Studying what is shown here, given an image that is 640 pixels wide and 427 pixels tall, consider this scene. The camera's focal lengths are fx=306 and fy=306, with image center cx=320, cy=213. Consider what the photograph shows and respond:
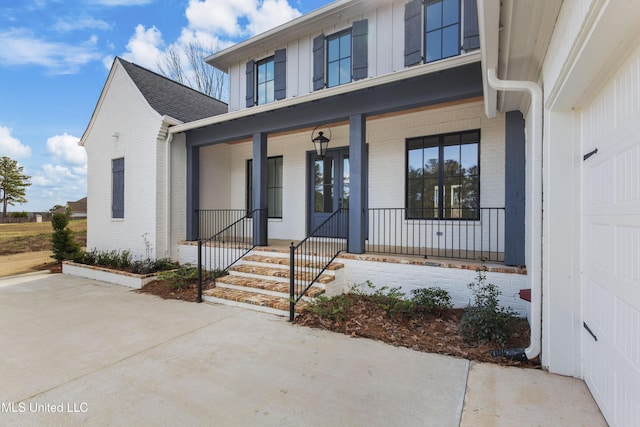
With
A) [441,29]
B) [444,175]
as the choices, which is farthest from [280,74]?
[444,175]

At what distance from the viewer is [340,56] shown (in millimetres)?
6824

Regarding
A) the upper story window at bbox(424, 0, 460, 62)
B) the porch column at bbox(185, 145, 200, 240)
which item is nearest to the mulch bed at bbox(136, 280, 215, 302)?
the porch column at bbox(185, 145, 200, 240)

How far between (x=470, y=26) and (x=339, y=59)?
2696 mm

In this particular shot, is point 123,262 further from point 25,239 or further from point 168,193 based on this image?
Result: point 25,239

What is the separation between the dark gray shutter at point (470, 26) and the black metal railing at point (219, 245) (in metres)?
4.87

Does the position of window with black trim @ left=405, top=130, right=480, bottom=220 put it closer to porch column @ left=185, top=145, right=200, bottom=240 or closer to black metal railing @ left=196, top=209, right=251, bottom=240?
black metal railing @ left=196, top=209, right=251, bottom=240

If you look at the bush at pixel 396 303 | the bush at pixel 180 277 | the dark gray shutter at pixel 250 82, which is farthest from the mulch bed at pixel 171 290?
the dark gray shutter at pixel 250 82

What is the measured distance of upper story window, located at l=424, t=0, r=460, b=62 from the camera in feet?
18.1

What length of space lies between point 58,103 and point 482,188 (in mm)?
18472

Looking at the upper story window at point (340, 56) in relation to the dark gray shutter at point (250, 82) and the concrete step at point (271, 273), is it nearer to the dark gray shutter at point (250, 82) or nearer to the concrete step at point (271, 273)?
the dark gray shutter at point (250, 82)

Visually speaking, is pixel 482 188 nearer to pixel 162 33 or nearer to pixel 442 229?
pixel 442 229

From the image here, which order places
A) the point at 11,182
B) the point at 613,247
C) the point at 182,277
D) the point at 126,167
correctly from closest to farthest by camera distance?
the point at 613,247 → the point at 182,277 → the point at 126,167 → the point at 11,182

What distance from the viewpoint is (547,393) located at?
7.67ft

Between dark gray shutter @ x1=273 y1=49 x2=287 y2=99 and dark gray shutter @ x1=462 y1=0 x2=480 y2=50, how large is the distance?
4.03 meters
